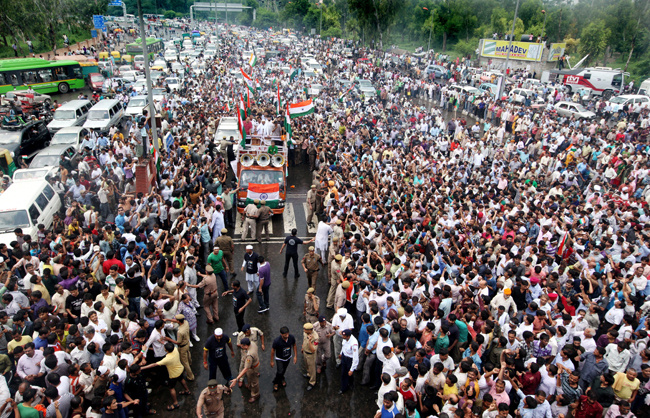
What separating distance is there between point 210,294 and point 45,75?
1183 inches

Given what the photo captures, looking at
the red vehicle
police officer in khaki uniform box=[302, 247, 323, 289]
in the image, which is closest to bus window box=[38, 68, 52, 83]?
the red vehicle

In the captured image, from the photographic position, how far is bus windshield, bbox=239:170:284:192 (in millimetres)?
14586

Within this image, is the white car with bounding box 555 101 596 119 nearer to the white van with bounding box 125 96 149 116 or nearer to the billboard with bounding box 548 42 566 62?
the billboard with bounding box 548 42 566 62

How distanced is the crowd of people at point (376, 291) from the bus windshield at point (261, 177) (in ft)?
3.16

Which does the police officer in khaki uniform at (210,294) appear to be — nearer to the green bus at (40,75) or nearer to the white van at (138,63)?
the green bus at (40,75)

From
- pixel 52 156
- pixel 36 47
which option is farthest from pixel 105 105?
pixel 36 47

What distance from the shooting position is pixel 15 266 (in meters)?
9.16

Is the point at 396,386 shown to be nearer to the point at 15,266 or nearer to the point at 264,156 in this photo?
the point at 15,266

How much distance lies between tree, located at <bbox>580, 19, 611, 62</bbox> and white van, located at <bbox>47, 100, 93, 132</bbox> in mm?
47739

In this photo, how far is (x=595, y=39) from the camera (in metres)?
44.4

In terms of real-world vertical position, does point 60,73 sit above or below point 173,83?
above

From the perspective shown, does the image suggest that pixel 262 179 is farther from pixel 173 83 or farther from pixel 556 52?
pixel 556 52

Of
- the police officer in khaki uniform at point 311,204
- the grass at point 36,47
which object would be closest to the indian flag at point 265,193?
the police officer in khaki uniform at point 311,204

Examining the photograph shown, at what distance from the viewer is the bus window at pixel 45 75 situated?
30.4m
